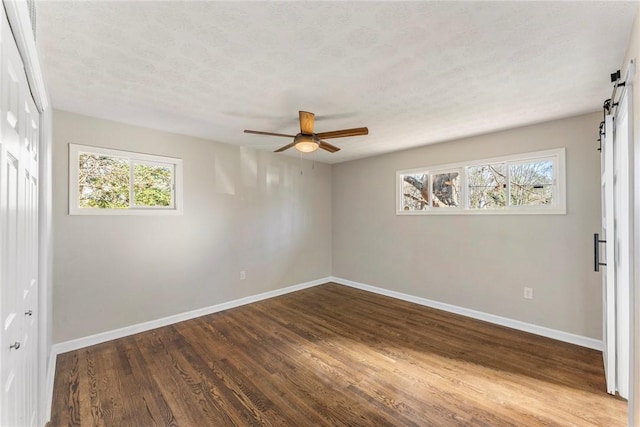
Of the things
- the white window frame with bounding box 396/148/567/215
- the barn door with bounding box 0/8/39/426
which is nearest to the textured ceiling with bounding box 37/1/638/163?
the white window frame with bounding box 396/148/567/215

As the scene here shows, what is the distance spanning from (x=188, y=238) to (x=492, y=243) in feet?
13.0

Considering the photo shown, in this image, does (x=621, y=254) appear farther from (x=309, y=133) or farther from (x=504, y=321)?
(x=309, y=133)

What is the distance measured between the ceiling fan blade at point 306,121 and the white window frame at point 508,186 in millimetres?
2294

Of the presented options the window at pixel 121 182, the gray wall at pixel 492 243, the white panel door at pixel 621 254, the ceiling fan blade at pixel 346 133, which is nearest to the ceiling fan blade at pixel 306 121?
the ceiling fan blade at pixel 346 133

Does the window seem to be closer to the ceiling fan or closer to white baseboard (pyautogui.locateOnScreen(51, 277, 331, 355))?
white baseboard (pyautogui.locateOnScreen(51, 277, 331, 355))

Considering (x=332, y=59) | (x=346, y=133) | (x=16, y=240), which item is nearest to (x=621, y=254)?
(x=346, y=133)

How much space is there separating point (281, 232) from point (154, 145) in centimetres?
229

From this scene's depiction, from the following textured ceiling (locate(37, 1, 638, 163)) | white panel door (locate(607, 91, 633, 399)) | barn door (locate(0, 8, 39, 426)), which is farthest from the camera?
white panel door (locate(607, 91, 633, 399))

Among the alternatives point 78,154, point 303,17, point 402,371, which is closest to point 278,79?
point 303,17

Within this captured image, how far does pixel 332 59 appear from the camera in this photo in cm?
187

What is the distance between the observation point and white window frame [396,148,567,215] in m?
3.03

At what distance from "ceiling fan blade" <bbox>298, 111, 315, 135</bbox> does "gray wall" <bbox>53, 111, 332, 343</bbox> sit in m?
1.86

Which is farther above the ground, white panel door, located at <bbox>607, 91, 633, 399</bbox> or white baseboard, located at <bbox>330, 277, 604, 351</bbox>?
white panel door, located at <bbox>607, 91, 633, 399</bbox>

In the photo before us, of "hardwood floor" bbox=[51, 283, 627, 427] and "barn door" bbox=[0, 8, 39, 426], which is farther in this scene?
"hardwood floor" bbox=[51, 283, 627, 427]
